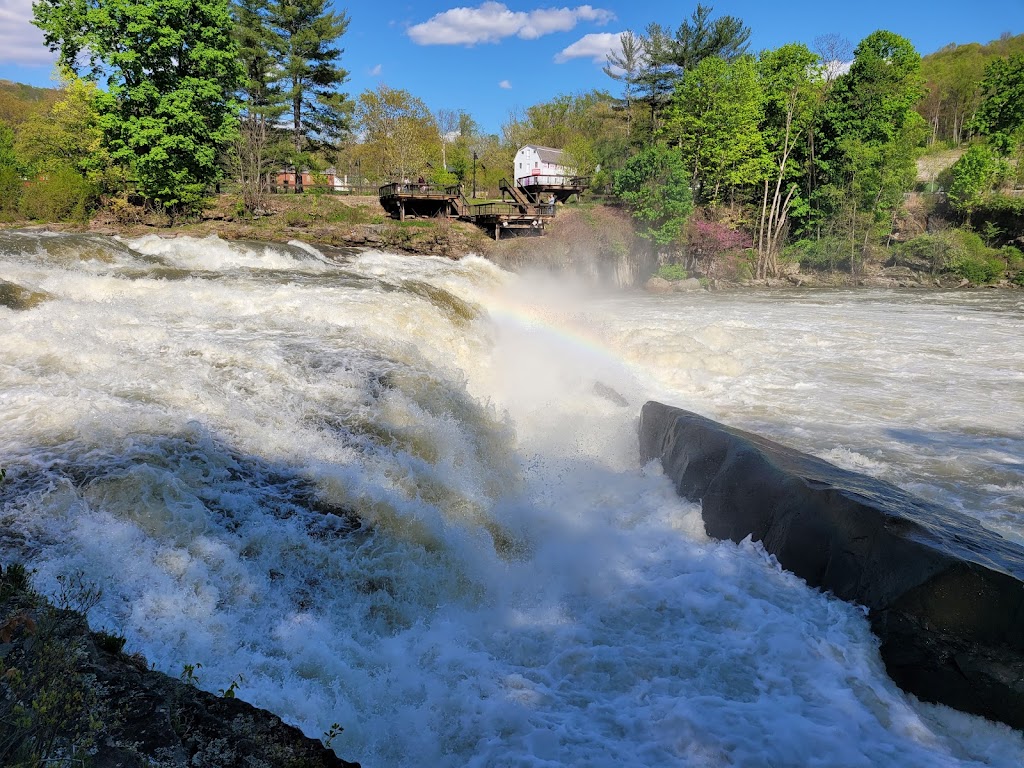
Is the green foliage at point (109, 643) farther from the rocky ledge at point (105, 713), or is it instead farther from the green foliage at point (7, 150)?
the green foliage at point (7, 150)

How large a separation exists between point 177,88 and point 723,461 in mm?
26083

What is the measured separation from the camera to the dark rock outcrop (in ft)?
11.8

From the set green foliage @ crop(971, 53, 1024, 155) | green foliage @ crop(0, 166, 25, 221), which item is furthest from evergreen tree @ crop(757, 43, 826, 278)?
green foliage @ crop(0, 166, 25, 221)

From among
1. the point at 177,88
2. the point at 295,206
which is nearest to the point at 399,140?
the point at 295,206

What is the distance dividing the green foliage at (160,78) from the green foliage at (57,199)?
2.07m

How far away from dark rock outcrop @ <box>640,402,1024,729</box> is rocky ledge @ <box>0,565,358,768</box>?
3.66 m

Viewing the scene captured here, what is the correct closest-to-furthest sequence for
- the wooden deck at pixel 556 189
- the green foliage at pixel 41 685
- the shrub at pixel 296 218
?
the green foliage at pixel 41 685
the shrub at pixel 296 218
the wooden deck at pixel 556 189

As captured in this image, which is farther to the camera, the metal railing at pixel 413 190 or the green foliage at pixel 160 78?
the metal railing at pixel 413 190

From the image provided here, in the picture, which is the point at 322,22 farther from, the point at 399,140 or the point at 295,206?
the point at 295,206

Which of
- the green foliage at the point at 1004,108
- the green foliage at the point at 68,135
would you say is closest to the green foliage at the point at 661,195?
the green foliage at the point at 1004,108

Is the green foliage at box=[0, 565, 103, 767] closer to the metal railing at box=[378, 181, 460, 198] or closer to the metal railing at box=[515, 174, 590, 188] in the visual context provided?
the metal railing at box=[378, 181, 460, 198]

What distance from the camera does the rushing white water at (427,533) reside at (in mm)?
3477

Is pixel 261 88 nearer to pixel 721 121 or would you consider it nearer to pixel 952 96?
pixel 721 121

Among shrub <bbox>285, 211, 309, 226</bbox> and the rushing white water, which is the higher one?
shrub <bbox>285, 211, 309, 226</bbox>
